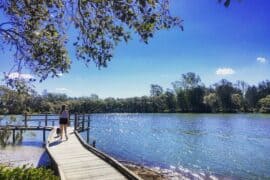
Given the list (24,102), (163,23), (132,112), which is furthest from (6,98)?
(132,112)

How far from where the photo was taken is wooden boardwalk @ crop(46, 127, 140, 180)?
8906 mm

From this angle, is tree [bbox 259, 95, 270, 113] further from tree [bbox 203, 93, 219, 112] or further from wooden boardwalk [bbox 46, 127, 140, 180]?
wooden boardwalk [bbox 46, 127, 140, 180]

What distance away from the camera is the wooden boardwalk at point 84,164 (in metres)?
8.91

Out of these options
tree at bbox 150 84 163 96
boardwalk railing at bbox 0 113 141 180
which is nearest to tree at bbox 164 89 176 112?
tree at bbox 150 84 163 96

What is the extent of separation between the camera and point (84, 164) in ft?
34.8

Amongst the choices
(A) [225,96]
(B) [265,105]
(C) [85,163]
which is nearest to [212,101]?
(A) [225,96]

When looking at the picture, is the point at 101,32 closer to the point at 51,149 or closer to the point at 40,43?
the point at 40,43

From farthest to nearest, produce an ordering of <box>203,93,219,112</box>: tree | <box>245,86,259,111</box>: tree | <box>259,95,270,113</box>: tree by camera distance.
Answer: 1. <box>245,86,259,111</box>: tree
2. <box>203,93,219,112</box>: tree
3. <box>259,95,270,113</box>: tree

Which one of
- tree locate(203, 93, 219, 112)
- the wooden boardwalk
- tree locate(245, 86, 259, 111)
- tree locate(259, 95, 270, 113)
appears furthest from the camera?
tree locate(245, 86, 259, 111)

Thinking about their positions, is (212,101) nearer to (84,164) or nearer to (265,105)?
(265,105)

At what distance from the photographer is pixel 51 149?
14234 millimetres

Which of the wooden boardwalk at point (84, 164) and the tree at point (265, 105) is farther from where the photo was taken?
the tree at point (265, 105)

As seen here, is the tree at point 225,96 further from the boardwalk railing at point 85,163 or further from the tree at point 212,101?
the boardwalk railing at point 85,163

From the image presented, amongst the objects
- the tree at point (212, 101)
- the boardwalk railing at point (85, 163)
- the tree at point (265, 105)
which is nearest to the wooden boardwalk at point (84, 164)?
the boardwalk railing at point (85, 163)
